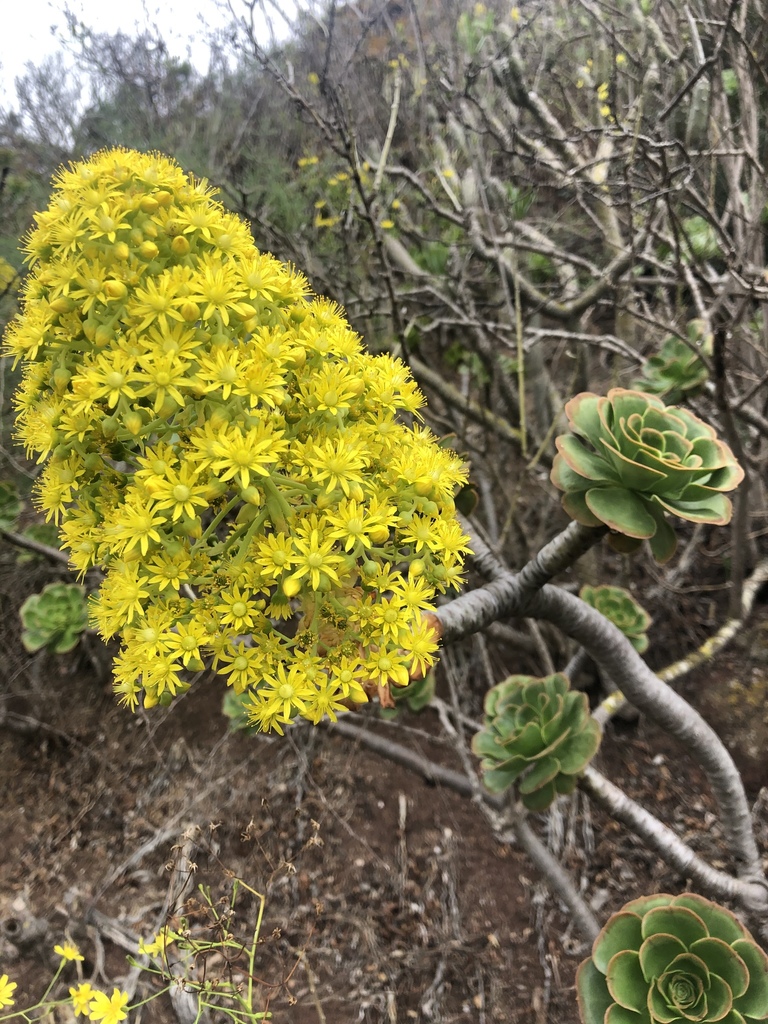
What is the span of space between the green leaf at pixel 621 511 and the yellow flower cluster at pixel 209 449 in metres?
0.38

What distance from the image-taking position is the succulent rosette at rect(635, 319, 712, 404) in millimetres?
2178

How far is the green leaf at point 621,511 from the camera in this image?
1209 millimetres

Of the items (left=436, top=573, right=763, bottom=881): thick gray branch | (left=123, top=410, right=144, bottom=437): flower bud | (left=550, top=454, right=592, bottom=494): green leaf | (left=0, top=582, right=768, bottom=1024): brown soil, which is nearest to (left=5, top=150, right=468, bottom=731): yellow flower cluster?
(left=123, top=410, right=144, bottom=437): flower bud

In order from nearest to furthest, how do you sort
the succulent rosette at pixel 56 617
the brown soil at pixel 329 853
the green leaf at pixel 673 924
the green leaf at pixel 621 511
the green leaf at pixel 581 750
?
the green leaf at pixel 621 511, the green leaf at pixel 673 924, the green leaf at pixel 581 750, the brown soil at pixel 329 853, the succulent rosette at pixel 56 617

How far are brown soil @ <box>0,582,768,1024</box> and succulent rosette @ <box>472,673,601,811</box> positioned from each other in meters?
0.54

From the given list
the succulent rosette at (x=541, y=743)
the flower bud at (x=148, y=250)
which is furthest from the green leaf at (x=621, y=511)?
the flower bud at (x=148, y=250)

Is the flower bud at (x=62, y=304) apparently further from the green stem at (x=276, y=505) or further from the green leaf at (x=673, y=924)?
the green leaf at (x=673, y=924)

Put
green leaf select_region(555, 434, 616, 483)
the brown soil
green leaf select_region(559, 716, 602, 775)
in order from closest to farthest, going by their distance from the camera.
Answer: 1. green leaf select_region(555, 434, 616, 483)
2. green leaf select_region(559, 716, 602, 775)
3. the brown soil

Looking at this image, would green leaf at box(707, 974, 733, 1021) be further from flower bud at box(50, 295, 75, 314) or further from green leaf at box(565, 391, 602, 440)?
flower bud at box(50, 295, 75, 314)

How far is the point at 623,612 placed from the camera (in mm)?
2258

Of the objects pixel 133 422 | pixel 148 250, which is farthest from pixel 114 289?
pixel 133 422

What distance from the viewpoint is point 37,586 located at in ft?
12.0

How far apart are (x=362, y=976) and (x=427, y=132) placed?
4.60 m

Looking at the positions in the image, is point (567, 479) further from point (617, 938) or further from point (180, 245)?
point (617, 938)
